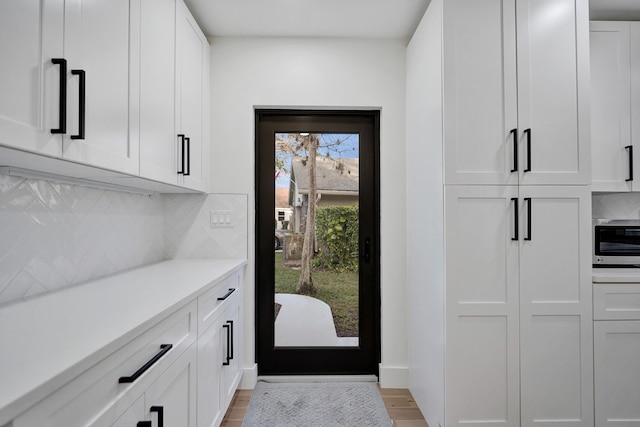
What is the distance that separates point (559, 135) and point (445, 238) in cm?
84

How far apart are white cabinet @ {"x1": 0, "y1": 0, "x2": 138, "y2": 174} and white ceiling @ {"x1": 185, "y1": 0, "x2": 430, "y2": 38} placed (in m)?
0.93

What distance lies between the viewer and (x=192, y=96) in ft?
6.72

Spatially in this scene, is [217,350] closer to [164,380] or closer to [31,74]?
[164,380]

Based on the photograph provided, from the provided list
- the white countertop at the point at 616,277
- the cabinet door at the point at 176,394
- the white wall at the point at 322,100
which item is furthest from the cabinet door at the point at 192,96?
the white countertop at the point at 616,277

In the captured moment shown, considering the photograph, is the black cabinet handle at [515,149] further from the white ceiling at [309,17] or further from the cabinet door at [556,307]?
the white ceiling at [309,17]

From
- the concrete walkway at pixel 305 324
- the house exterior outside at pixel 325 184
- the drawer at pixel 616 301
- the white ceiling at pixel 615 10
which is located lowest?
the concrete walkway at pixel 305 324

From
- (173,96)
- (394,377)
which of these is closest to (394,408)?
(394,377)

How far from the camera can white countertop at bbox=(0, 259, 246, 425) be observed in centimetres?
59

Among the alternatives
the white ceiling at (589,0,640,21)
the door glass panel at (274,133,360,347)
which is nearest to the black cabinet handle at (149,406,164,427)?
the door glass panel at (274,133,360,347)

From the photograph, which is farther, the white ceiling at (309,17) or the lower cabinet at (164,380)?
Result: the white ceiling at (309,17)

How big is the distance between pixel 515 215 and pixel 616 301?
0.73m

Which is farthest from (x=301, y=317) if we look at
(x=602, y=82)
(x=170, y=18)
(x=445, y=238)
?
(x=602, y=82)

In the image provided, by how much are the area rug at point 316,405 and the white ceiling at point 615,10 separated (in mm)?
2913

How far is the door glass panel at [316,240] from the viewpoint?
8.41 feet
